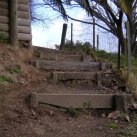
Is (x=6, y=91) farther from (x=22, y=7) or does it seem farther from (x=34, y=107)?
(x=22, y=7)

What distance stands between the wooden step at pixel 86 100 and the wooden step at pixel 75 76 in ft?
6.33

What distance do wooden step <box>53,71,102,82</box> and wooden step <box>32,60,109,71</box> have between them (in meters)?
1.11

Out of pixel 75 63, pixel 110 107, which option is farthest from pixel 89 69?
pixel 110 107

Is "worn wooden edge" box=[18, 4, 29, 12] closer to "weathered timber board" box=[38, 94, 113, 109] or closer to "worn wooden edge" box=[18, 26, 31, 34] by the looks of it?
"worn wooden edge" box=[18, 26, 31, 34]

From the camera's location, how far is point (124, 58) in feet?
45.3

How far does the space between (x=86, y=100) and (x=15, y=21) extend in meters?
4.85

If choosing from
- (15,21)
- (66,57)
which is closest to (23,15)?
(15,21)

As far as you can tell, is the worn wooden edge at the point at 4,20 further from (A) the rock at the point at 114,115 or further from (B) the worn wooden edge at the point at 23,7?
(A) the rock at the point at 114,115

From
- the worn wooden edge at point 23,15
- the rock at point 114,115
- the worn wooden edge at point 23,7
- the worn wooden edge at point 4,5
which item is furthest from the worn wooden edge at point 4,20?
the rock at point 114,115

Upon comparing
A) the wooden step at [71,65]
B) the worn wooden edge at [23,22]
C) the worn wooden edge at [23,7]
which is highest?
the worn wooden edge at [23,7]

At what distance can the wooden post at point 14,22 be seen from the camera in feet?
41.8

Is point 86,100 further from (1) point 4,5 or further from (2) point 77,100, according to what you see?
(1) point 4,5

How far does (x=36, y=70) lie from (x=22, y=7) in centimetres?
297

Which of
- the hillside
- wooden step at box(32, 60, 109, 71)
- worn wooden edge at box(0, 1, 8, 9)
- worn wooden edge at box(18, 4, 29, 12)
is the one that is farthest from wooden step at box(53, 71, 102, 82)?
worn wooden edge at box(18, 4, 29, 12)
